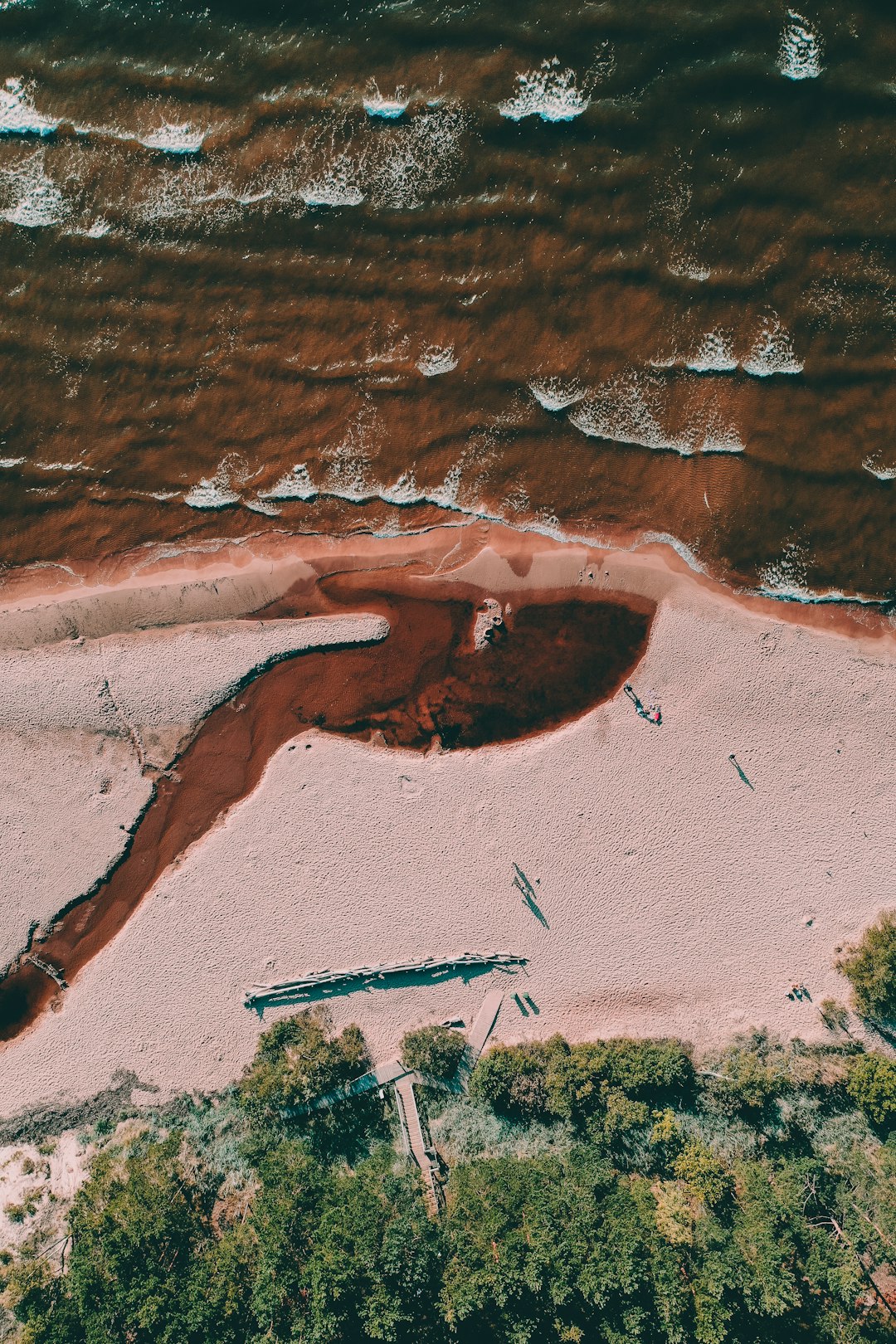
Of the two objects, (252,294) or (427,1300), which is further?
(252,294)

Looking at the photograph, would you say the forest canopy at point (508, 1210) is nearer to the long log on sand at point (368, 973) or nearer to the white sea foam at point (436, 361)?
the long log on sand at point (368, 973)

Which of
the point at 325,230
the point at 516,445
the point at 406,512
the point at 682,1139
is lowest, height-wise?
the point at 682,1139

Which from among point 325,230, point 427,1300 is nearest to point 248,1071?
point 427,1300

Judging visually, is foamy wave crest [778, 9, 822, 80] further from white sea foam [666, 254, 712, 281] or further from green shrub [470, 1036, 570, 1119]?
green shrub [470, 1036, 570, 1119]

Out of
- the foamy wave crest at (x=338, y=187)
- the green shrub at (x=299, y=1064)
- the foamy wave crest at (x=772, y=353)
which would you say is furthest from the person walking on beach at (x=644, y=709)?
the foamy wave crest at (x=338, y=187)

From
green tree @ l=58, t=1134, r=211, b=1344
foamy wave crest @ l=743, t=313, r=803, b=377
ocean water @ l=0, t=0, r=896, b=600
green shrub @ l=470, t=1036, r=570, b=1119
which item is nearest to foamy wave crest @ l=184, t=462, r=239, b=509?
ocean water @ l=0, t=0, r=896, b=600

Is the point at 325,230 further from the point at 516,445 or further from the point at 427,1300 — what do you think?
the point at 427,1300
